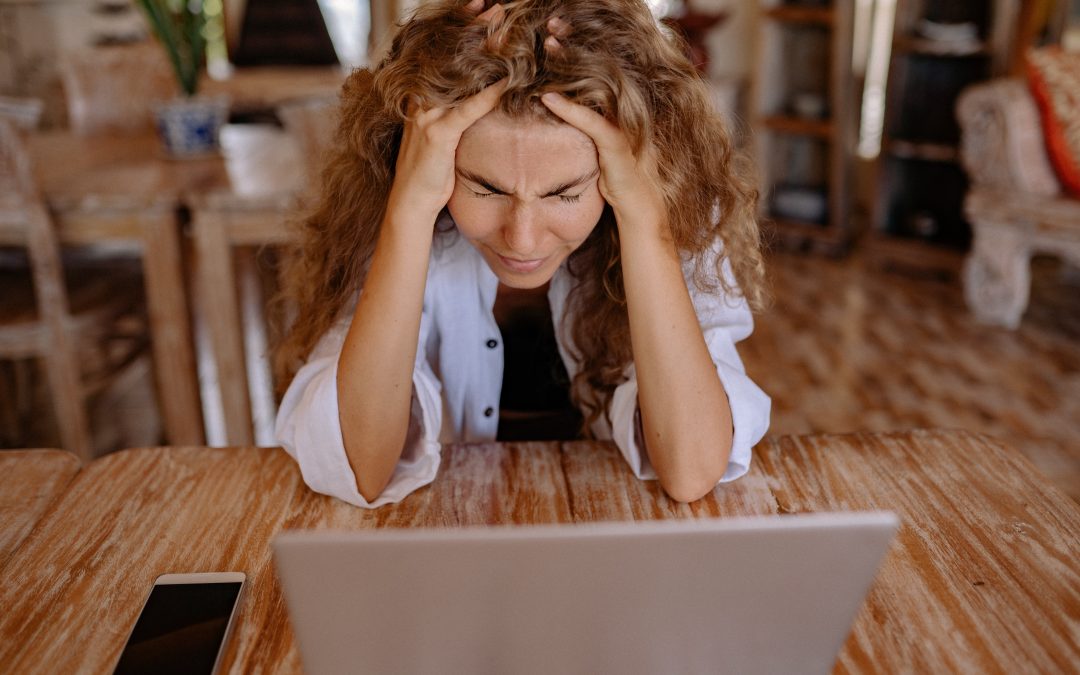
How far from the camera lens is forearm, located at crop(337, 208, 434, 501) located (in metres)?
0.89

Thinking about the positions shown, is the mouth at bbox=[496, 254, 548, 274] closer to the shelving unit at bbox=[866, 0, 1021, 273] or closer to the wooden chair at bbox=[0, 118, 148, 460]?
the wooden chair at bbox=[0, 118, 148, 460]

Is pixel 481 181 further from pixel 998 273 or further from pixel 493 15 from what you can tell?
pixel 998 273

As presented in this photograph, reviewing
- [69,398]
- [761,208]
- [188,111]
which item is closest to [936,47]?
[761,208]

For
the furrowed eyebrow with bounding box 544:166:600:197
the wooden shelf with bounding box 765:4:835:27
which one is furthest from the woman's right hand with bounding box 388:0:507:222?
the wooden shelf with bounding box 765:4:835:27

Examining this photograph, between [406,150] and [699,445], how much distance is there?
1.36 feet

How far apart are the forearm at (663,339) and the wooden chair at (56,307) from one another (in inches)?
58.0

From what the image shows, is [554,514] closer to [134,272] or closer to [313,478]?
[313,478]

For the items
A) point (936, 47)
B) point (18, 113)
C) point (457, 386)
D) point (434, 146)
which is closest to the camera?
point (434, 146)

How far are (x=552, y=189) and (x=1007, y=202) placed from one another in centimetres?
273

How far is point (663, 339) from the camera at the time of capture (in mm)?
894

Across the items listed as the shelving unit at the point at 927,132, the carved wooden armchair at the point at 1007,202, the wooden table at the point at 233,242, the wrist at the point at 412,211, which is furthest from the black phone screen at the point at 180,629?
the shelving unit at the point at 927,132

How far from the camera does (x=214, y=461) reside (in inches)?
35.3

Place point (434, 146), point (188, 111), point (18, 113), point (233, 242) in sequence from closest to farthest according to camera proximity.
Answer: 1. point (434, 146)
2. point (18, 113)
3. point (233, 242)
4. point (188, 111)

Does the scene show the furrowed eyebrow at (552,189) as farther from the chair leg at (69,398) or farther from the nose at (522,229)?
the chair leg at (69,398)
